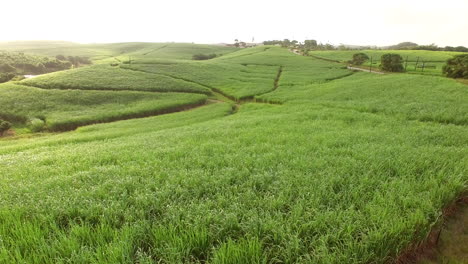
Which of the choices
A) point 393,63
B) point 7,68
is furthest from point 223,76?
point 7,68

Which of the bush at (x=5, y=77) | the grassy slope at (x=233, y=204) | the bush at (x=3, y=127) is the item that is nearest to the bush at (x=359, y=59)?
the grassy slope at (x=233, y=204)

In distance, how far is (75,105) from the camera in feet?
107

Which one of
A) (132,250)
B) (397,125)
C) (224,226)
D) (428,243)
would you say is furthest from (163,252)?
(397,125)

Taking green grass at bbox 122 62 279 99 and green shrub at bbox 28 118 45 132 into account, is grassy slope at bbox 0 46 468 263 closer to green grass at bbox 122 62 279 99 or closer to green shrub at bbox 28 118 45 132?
green shrub at bbox 28 118 45 132

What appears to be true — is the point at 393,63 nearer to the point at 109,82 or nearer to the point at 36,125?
the point at 109,82

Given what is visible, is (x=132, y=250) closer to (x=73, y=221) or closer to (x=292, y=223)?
(x=73, y=221)

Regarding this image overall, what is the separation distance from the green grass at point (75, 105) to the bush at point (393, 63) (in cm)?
4047

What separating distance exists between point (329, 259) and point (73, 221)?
16.2 ft

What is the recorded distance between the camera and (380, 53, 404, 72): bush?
160ft

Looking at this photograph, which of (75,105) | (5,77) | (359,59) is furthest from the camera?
(359,59)

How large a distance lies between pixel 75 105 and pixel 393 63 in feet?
193

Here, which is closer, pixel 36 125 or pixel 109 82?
pixel 36 125

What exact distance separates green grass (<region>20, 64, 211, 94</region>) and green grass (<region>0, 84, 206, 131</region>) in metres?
3.45

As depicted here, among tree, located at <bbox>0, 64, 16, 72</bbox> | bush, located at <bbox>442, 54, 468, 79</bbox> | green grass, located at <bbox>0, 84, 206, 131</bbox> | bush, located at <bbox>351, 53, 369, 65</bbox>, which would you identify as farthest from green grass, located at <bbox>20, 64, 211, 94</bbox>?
bush, located at <bbox>351, 53, 369, 65</bbox>
